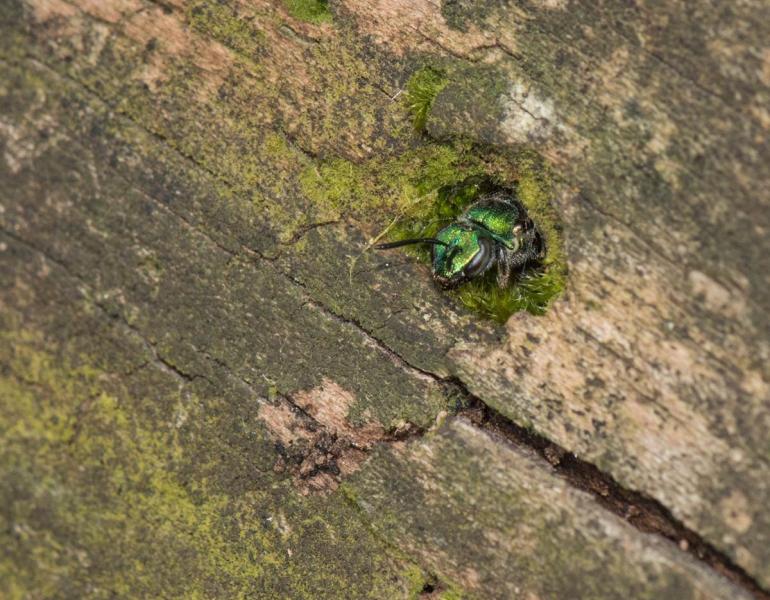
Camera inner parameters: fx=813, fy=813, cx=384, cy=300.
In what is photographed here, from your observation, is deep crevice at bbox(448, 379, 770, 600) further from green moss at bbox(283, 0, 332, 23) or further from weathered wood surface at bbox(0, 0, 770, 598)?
green moss at bbox(283, 0, 332, 23)

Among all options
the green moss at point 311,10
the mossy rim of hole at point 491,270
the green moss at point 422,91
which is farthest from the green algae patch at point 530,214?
the green moss at point 311,10

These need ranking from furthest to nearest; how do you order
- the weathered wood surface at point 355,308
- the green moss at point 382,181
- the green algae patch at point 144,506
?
1. the green algae patch at point 144,506
2. the green moss at point 382,181
3. the weathered wood surface at point 355,308

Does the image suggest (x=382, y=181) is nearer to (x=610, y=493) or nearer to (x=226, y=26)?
(x=226, y=26)

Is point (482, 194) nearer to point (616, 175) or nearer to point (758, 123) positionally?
point (616, 175)

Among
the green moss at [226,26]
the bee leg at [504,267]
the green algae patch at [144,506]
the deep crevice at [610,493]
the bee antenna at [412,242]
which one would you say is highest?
the green moss at [226,26]

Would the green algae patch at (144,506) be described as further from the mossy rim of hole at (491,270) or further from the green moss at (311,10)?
the green moss at (311,10)

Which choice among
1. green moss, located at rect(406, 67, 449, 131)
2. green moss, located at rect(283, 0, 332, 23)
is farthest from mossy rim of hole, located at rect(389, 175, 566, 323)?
green moss, located at rect(283, 0, 332, 23)

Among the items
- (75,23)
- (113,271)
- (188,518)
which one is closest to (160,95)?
(75,23)

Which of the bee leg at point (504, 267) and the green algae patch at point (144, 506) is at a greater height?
the bee leg at point (504, 267)

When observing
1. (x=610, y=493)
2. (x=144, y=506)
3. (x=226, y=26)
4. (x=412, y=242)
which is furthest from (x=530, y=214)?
(x=144, y=506)
